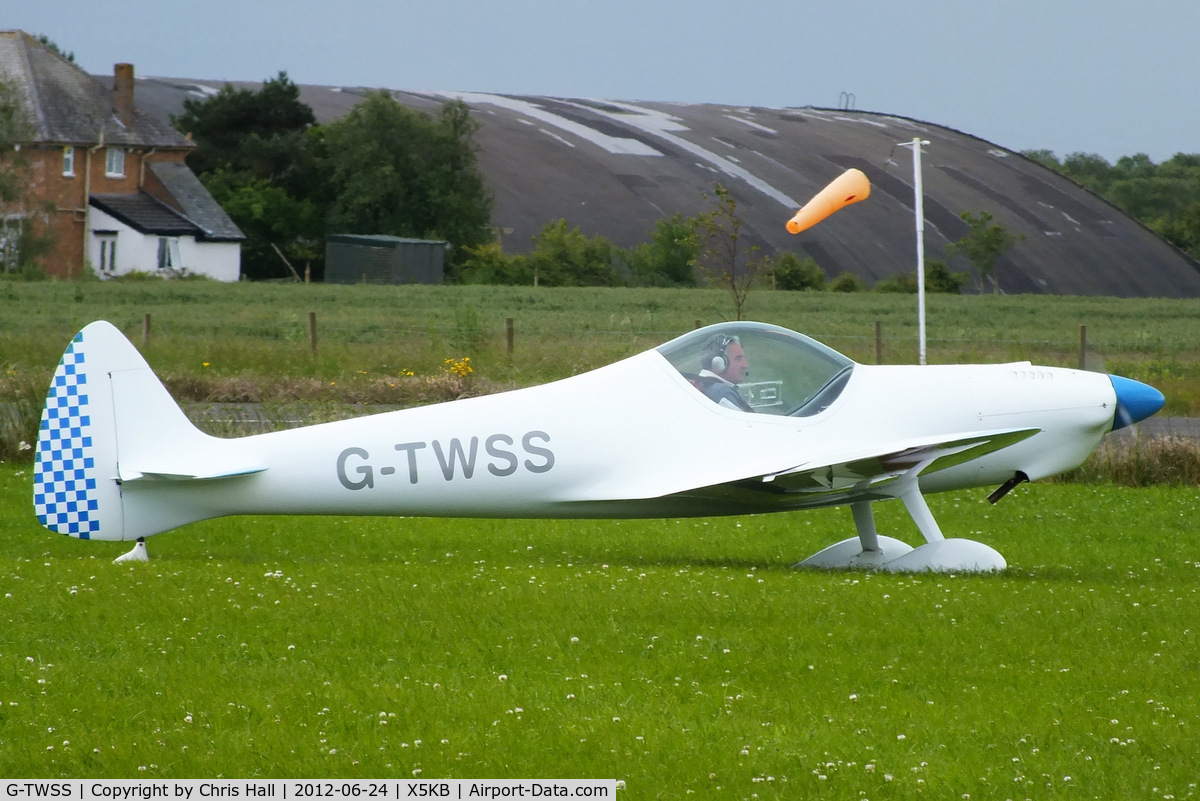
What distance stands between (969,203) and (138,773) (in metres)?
72.2

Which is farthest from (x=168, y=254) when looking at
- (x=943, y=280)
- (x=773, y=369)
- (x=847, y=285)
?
(x=773, y=369)

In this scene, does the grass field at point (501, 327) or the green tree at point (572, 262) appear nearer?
the grass field at point (501, 327)

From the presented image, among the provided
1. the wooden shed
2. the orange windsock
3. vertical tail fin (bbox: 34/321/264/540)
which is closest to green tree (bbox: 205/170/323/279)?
the wooden shed

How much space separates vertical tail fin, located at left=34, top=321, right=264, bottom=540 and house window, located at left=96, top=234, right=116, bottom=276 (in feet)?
187

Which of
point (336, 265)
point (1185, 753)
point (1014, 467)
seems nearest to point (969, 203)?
point (336, 265)

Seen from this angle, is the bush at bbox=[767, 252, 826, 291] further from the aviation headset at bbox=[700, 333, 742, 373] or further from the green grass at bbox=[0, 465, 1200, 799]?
the aviation headset at bbox=[700, 333, 742, 373]

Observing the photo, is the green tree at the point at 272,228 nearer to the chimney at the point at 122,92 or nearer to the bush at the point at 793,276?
the chimney at the point at 122,92

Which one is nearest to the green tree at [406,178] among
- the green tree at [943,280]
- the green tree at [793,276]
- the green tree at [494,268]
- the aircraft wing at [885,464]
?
the green tree at [494,268]

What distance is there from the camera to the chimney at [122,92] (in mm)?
65375

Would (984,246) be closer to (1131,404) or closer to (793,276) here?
(793,276)

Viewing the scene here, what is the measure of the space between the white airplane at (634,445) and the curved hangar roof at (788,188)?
54.3 metres

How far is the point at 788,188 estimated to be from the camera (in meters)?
70.2

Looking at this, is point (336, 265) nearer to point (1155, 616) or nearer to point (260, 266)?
point (260, 266)

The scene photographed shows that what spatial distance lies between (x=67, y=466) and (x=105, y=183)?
5988cm
